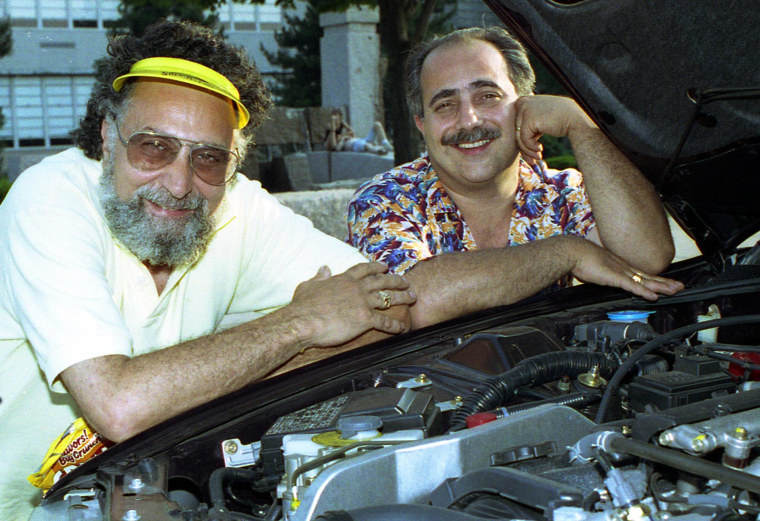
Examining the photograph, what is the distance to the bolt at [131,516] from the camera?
1.23 meters

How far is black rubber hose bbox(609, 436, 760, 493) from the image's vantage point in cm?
101

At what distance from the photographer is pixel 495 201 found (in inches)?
114

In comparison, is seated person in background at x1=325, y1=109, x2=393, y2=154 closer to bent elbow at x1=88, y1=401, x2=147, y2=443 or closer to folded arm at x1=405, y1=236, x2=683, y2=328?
folded arm at x1=405, y1=236, x2=683, y2=328

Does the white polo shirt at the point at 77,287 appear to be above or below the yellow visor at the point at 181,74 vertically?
below

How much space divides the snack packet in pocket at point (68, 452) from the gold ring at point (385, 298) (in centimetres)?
80

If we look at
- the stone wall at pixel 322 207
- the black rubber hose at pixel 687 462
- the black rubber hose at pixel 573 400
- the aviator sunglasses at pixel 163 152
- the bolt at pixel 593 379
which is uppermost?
the stone wall at pixel 322 207

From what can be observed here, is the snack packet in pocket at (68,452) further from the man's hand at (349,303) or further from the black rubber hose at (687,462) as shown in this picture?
the black rubber hose at (687,462)

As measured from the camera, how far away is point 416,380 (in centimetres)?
175

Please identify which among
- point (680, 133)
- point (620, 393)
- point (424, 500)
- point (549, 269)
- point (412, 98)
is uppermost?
point (412, 98)

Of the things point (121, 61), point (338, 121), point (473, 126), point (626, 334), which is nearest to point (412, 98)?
point (473, 126)

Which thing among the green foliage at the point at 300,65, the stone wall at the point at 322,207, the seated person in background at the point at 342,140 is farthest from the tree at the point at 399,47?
the green foliage at the point at 300,65

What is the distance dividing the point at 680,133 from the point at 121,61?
5.18ft

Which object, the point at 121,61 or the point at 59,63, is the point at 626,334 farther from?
the point at 59,63

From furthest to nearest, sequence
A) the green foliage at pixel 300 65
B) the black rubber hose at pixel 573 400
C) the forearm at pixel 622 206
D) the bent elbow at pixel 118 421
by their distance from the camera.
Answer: the green foliage at pixel 300 65 < the forearm at pixel 622 206 < the bent elbow at pixel 118 421 < the black rubber hose at pixel 573 400
